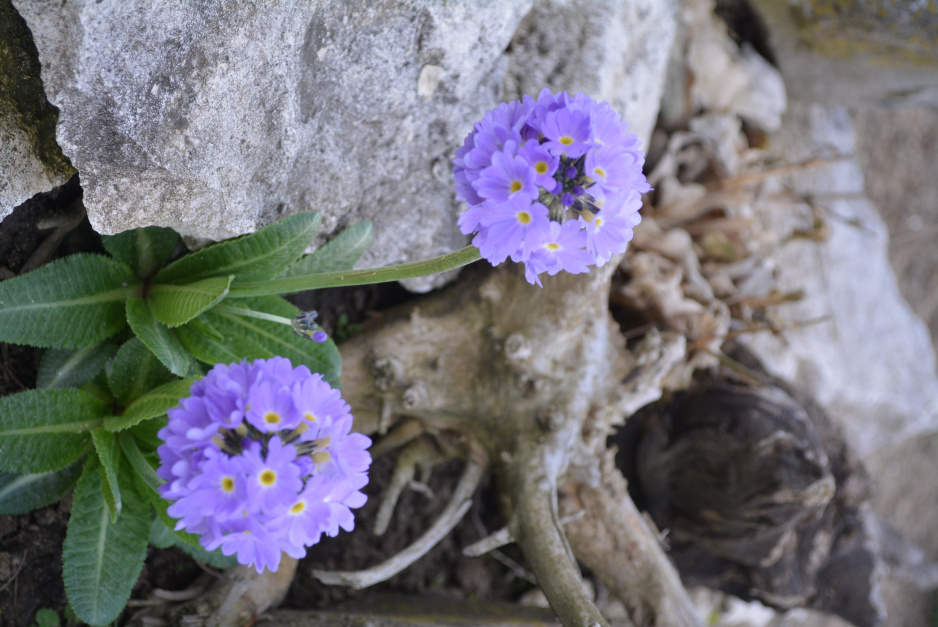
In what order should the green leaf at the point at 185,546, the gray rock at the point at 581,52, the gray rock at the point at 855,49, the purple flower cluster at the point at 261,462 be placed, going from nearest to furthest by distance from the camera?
the purple flower cluster at the point at 261,462, the green leaf at the point at 185,546, the gray rock at the point at 581,52, the gray rock at the point at 855,49

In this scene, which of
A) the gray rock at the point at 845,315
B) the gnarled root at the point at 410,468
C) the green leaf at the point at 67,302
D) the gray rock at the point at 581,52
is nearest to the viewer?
the green leaf at the point at 67,302

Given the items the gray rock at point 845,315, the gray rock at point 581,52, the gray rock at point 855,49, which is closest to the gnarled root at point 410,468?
the gray rock at point 581,52

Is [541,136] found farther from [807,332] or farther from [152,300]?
→ [807,332]

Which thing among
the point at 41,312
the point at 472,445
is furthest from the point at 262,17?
the point at 472,445

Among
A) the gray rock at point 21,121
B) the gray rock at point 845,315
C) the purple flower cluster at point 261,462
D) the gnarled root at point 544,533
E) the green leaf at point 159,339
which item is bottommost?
the gray rock at point 845,315

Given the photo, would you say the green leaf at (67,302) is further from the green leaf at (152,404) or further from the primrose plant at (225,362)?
the green leaf at (152,404)

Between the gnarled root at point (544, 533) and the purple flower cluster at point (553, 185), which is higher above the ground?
the purple flower cluster at point (553, 185)

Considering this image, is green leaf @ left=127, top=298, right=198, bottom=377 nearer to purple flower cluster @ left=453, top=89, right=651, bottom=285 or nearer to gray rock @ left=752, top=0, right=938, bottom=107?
purple flower cluster @ left=453, top=89, right=651, bottom=285

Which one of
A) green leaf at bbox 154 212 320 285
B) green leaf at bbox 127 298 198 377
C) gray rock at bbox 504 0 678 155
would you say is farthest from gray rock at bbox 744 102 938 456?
green leaf at bbox 127 298 198 377
